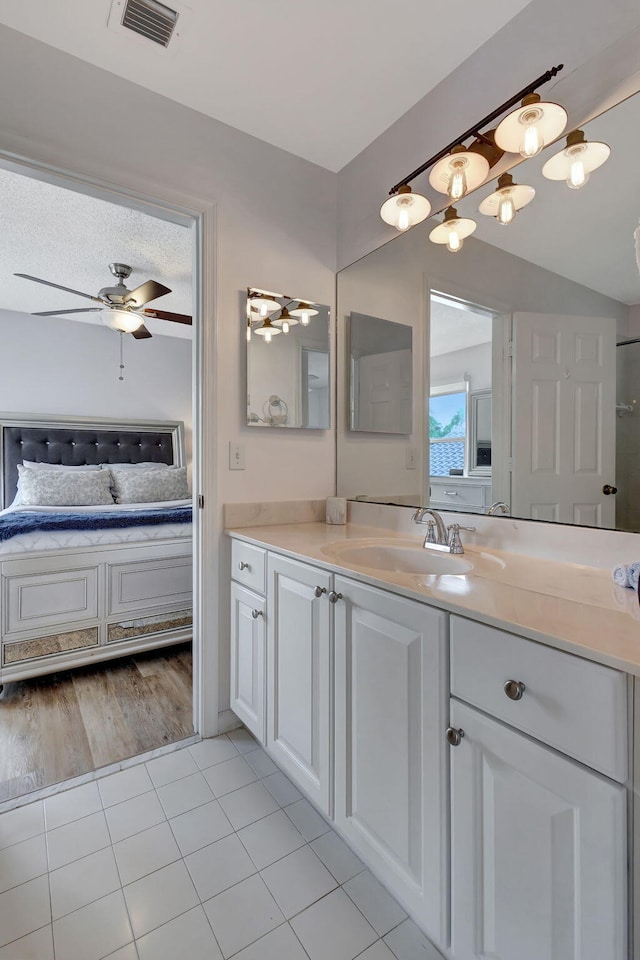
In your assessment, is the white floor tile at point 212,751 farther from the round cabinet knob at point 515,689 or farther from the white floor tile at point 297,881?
the round cabinet knob at point 515,689

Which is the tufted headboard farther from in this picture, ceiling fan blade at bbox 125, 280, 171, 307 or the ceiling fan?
ceiling fan blade at bbox 125, 280, 171, 307

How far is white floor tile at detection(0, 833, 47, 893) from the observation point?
1.18m

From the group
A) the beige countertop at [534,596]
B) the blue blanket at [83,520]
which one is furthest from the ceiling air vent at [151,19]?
the blue blanket at [83,520]

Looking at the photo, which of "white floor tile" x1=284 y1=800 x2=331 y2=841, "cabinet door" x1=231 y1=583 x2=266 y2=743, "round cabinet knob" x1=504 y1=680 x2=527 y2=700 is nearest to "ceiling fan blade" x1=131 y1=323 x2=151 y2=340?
"cabinet door" x1=231 y1=583 x2=266 y2=743

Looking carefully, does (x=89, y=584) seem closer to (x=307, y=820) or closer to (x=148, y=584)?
(x=148, y=584)

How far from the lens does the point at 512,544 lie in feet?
4.49

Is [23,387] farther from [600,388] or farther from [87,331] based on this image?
[600,388]

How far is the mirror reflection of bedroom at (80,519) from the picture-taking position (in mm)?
1929

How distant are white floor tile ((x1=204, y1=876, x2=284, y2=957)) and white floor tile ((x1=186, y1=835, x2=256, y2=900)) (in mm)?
24

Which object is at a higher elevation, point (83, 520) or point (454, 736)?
point (83, 520)

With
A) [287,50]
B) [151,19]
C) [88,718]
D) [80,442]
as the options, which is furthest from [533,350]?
[80,442]

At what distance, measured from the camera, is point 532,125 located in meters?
1.18

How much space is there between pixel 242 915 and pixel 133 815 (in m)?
0.51

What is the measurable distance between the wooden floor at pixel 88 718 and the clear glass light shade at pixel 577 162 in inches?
93.2
